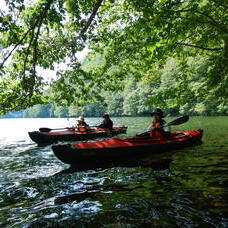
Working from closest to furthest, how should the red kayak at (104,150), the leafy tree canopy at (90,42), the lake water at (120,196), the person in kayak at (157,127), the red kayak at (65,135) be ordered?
the lake water at (120,196)
the leafy tree canopy at (90,42)
the red kayak at (104,150)
the person in kayak at (157,127)
the red kayak at (65,135)

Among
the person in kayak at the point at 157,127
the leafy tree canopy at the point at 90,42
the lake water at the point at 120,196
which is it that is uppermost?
the leafy tree canopy at the point at 90,42

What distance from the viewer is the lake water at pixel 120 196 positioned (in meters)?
4.42

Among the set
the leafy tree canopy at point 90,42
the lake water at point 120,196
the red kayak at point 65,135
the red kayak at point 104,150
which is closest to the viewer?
the lake water at point 120,196

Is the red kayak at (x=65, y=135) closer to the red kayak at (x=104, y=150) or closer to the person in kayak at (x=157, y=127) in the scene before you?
the person in kayak at (x=157, y=127)

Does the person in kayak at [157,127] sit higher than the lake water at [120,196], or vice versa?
the person in kayak at [157,127]

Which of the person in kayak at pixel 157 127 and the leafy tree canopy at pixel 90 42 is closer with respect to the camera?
the leafy tree canopy at pixel 90 42

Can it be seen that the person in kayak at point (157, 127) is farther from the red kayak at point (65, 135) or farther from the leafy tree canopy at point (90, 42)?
the red kayak at point (65, 135)

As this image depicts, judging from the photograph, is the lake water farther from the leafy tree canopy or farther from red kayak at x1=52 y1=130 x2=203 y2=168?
the leafy tree canopy

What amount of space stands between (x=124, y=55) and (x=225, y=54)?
5993 mm

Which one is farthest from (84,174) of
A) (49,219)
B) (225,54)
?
(225,54)

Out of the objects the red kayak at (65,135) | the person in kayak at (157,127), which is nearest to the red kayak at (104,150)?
the person in kayak at (157,127)

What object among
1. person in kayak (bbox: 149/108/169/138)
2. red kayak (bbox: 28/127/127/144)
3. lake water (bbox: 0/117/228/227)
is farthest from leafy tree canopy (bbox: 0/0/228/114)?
red kayak (bbox: 28/127/127/144)

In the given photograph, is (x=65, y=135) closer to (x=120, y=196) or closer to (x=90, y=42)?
(x=90, y=42)

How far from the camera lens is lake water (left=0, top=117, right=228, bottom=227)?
442cm
